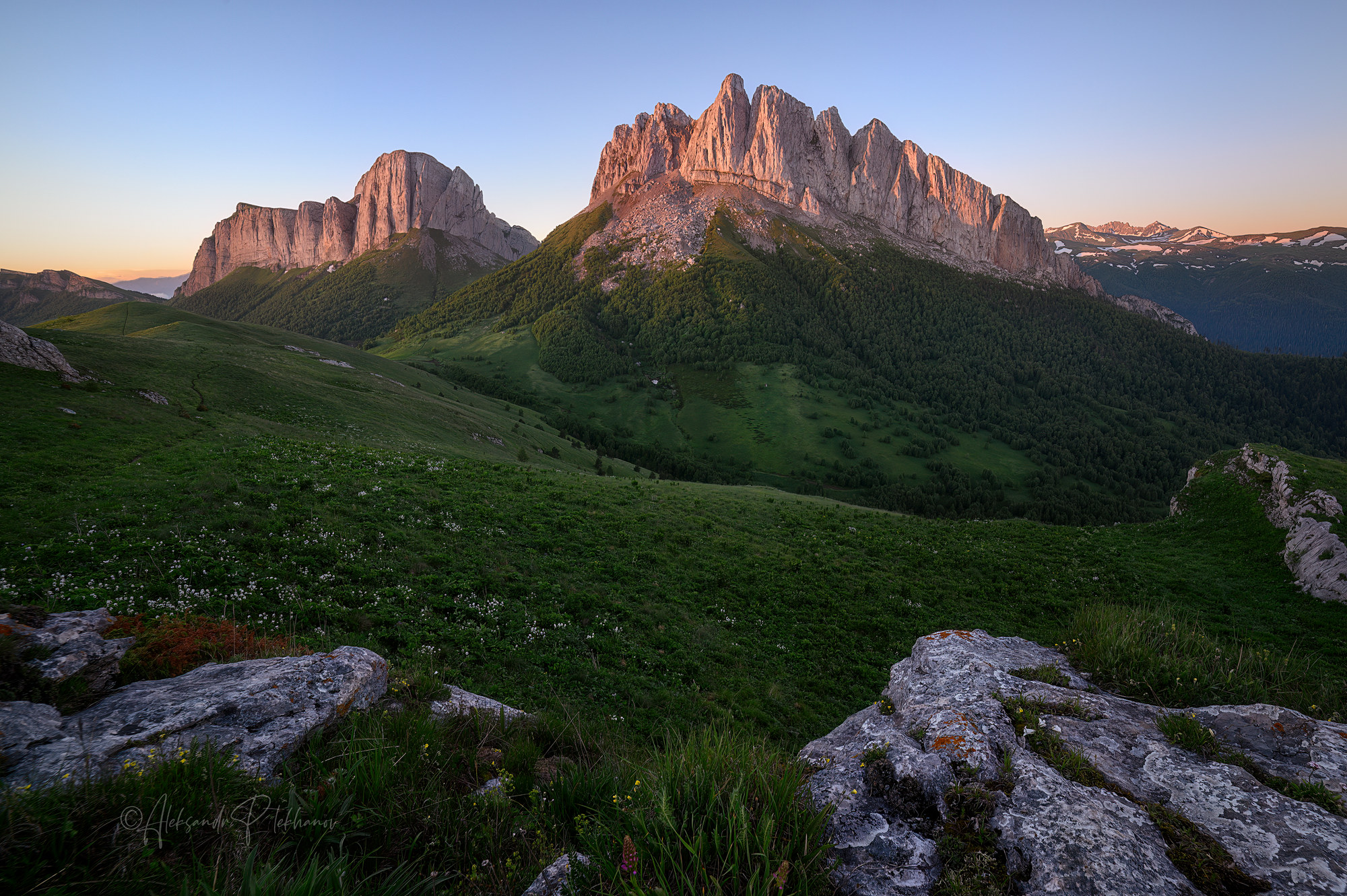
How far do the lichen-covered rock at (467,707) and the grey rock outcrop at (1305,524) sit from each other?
99.2 feet

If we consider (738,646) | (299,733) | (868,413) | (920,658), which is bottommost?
(868,413)

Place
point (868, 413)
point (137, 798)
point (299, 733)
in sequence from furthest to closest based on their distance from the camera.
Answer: point (868, 413), point (299, 733), point (137, 798)

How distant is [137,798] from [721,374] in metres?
162

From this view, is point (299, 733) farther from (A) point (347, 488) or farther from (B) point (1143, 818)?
(A) point (347, 488)

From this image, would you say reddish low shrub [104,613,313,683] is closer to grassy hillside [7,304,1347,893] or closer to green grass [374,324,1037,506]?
grassy hillside [7,304,1347,893]

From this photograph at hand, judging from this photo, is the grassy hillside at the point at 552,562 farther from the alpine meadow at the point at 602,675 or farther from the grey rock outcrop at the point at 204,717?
the grey rock outcrop at the point at 204,717

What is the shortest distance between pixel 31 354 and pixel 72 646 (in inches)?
1365

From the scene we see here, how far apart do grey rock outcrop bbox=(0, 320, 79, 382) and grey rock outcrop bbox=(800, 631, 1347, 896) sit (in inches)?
1591

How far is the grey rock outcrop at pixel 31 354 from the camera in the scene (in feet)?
82.5

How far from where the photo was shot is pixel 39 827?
302 cm

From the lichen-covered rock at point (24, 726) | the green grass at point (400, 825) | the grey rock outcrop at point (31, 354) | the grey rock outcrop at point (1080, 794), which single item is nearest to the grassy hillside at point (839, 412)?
the grey rock outcrop at point (31, 354)

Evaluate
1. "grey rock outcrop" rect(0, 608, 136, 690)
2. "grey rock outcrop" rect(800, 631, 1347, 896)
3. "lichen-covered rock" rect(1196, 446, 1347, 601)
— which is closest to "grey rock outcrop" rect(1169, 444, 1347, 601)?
"lichen-covered rock" rect(1196, 446, 1347, 601)

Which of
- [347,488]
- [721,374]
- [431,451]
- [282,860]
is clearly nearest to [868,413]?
[721,374]

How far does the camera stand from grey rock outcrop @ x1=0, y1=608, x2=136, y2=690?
529 centimetres
